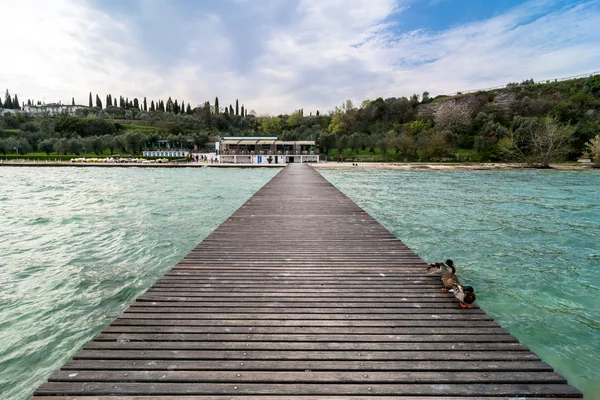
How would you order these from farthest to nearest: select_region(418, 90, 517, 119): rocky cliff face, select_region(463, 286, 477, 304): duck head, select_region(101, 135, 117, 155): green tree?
select_region(418, 90, 517, 119): rocky cliff face < select_region(101, 135, 117, 155): green tree < select_region(463, 286, 477, 304): duck head

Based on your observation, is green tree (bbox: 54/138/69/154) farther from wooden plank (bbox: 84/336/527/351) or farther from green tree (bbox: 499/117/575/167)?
green tree (bbox: 499/117/575/167)

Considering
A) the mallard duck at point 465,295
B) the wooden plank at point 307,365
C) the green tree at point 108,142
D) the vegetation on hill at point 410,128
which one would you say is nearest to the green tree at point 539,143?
the vegetation on hill at point 410,128

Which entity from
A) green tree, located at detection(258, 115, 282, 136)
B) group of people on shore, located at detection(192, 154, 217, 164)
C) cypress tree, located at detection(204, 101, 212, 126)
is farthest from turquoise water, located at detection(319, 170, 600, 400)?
cypress tree, located at detection(204, 101, 212, 126)

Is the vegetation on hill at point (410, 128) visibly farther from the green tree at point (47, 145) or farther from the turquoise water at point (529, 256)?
the turquoise water at point (529, 256)

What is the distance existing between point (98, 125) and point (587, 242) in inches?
3773

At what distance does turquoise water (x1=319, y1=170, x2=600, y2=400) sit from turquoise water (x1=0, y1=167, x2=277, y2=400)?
Result: 7329 millimetres

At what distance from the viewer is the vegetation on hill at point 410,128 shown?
176 feet

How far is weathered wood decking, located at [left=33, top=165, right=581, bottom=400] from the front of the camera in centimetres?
259

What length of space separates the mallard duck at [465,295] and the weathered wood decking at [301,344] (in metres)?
0.10

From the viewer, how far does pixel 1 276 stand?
780 cm

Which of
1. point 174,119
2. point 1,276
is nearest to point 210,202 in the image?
point 1,276

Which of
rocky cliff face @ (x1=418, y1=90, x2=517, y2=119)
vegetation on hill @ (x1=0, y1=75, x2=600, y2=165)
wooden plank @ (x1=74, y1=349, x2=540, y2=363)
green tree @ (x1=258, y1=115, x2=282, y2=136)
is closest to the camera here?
wooden plank @ (x1=74, y1=349, x2=540, y2=363)

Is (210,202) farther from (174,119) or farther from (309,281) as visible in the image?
(174,119)

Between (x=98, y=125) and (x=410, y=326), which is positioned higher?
(x=98, y=125)
